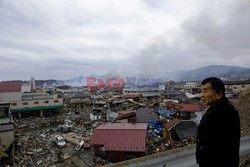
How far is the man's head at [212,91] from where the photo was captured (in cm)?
149

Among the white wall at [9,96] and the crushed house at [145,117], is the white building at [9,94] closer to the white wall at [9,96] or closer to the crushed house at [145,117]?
the white wall at [9,96]

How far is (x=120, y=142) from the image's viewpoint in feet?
31.1

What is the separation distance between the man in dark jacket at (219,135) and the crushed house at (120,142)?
312 inches

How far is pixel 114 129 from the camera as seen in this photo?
34.0 feet

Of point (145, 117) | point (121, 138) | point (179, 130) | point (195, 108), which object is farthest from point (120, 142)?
point (195, 108)

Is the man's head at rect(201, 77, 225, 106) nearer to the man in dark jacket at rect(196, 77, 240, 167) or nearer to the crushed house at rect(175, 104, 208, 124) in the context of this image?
the man in dark jacket at rect(196, 77, 240, 167)

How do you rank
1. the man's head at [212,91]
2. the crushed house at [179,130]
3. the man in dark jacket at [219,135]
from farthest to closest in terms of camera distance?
the crushed house at [179,130] < the man's head at [212,91] < the man in dark jacket at [219,135]

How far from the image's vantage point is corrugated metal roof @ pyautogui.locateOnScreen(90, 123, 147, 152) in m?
9.16

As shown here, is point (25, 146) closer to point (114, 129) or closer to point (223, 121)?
point (114, 129)

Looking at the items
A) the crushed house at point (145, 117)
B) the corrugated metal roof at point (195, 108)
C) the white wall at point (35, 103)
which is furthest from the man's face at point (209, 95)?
the white wall at point (35, 103)

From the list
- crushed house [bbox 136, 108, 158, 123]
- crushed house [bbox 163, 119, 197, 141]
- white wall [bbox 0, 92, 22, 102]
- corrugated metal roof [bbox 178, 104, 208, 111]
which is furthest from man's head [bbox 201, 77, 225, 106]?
white wall [bbox 0, 92, 22, 102]

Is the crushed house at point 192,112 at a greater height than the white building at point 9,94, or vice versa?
the white building at point 9,94

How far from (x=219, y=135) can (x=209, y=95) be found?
1.21 ft

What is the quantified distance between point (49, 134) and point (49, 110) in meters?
12.2
